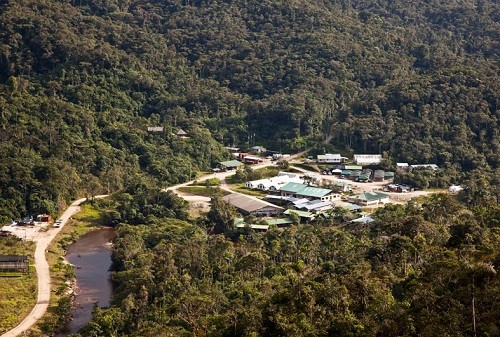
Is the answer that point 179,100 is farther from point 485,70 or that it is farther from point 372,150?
point 485,70

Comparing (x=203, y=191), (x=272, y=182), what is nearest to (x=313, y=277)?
(x=272, y=182)

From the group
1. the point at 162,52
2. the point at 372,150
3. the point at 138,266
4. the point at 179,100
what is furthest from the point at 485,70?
the point at 138,266

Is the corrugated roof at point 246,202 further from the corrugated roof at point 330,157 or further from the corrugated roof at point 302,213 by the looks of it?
the corrugated roof at point 330,157

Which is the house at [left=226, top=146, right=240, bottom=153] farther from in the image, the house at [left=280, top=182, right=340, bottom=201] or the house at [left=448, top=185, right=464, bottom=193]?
the house at [left=448, top=185, right=464, bottom=193]

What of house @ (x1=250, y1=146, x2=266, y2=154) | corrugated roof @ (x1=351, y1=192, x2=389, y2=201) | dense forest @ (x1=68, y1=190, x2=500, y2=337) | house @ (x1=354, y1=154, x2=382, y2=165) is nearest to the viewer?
dense forest @ (x1=68, y1=190, x2=500, y2=337)

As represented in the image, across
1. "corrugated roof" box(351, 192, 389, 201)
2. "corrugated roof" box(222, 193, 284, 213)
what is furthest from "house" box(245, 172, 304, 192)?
"corrugated roof" box(351, 192, 389, 201)

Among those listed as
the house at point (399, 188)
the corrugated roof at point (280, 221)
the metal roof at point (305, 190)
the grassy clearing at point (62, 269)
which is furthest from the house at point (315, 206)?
the grassy clearing at point (62, 269)

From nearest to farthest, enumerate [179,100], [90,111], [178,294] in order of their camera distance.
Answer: [178,294] → [90,111] → [179,100]
